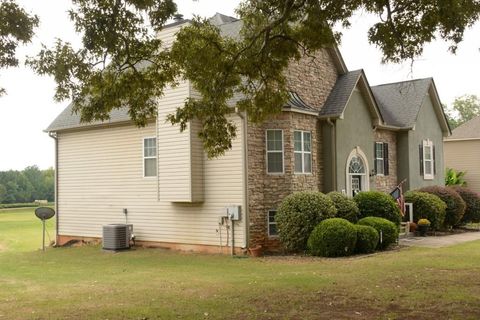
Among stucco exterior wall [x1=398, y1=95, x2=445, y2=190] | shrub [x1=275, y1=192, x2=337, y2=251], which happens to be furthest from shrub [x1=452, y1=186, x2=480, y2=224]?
shrub [x1=275, y1=192, x2=337, y2=251]

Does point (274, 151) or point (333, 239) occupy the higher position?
point (274, 151)

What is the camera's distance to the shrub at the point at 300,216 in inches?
637

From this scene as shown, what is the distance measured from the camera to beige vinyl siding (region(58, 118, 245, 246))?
57.2ft

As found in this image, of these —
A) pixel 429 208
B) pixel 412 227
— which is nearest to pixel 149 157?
pixel 412 227

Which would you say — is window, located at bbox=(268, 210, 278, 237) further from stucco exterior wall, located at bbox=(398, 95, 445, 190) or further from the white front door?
stucco exterior wall, located at bbox=(398, 95, 445, 190)

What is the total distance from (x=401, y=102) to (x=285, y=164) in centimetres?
1052

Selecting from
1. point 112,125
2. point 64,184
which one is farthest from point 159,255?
point 64,184

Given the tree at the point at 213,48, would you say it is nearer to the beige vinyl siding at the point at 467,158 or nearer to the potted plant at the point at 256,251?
the potted plant at the point at 256,251

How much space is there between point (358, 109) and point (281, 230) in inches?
278

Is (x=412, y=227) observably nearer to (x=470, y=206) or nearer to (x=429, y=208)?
(x=429, y=208)

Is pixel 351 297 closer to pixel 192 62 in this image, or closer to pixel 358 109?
pixel 192 62

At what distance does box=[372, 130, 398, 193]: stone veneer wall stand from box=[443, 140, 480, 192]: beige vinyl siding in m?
13.5

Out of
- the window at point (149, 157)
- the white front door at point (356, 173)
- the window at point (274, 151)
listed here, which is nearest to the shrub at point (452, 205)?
the white front door at point (356, 173)

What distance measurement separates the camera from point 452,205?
22672mm
